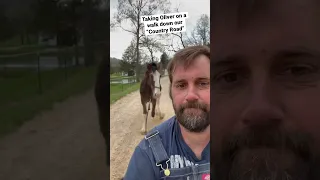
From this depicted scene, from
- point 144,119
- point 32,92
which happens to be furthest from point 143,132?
point 32,92

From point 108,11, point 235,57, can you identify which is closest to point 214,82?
→ point 235,57

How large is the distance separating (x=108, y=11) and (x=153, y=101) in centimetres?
53

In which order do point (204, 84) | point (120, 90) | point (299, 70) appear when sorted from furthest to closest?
1. point (120, 90)
2. point (204, 84)
3. point (299, 70)

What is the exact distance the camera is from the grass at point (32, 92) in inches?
84.1

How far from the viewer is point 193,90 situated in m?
1.91

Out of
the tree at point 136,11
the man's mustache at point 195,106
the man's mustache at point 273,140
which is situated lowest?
the man's mustache at point 273,140

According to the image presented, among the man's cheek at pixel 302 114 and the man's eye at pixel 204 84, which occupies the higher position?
the man's eye at pixel 204 84

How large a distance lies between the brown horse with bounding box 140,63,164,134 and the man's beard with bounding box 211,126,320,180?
394mm

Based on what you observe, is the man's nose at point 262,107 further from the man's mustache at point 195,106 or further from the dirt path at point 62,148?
the dirt path at point 62,148

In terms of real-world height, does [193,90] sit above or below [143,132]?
Result: above

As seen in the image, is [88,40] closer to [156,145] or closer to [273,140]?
[156,145]

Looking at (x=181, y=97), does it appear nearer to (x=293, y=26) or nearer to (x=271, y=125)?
(x=271, y=125)

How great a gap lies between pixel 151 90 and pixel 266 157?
666 millimetres

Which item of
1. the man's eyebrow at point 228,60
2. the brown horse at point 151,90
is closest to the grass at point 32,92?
the brown horse at point 151,90
